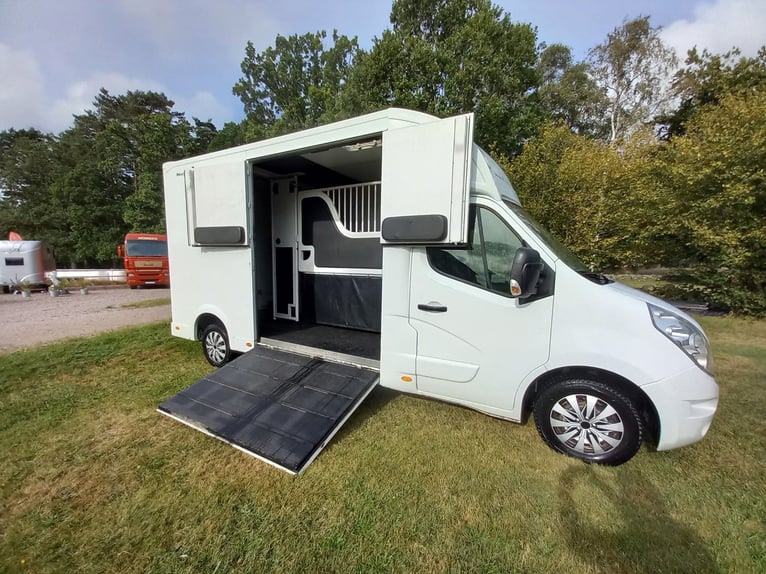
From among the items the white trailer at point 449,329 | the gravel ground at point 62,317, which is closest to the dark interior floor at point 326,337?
the white trailer at point 449,329

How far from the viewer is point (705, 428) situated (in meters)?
2.26

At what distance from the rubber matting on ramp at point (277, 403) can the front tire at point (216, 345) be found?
719mm

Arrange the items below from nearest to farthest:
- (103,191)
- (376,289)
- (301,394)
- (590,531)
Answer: (590,531) → (301,394) → (376,289) → (103,191)

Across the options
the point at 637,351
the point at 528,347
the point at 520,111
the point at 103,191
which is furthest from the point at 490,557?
the point at 103,191

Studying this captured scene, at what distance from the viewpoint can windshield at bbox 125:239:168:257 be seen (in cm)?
1333

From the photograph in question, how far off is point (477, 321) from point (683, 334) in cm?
143

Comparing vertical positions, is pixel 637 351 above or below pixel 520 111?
below

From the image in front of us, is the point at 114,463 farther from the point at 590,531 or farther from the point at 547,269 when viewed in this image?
the point at 547,269

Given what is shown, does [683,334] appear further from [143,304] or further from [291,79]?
[291,79]

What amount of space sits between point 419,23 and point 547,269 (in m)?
17.2

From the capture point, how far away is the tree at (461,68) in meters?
12.8

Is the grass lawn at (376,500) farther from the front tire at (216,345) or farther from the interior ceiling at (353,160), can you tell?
the interior ceiling at (353,160)

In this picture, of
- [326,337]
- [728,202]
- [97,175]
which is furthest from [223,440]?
[97,175]

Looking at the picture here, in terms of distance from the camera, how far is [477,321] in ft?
8.70
